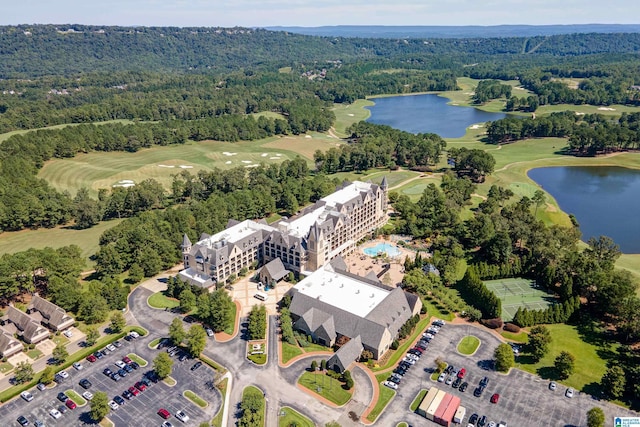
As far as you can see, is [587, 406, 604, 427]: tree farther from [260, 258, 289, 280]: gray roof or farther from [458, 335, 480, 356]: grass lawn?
[260, 258, 289, 280]: gray roof

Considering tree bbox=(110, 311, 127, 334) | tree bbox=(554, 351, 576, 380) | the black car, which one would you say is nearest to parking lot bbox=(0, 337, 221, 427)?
tree bbox=(110, 311, 127, 334)

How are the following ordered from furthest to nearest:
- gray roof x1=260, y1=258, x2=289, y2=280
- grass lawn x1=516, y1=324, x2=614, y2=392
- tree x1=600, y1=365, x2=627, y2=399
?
gray roof x1=260, y1=258, x2=289, y2=280, grass lawn x1=516, y1=324, x2=614, y2=392, tree x1=600, y1=365, x2=627, y2=399

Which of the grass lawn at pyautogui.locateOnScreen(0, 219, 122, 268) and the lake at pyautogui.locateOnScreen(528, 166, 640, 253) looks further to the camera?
the lake at pyautogui.locateOnScreen(528, 166, 640, 253)

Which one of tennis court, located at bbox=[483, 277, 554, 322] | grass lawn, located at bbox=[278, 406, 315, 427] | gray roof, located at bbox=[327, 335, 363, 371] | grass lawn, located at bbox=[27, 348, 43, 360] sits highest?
gray roof, located at bbox=[327, 335, 363, 371]

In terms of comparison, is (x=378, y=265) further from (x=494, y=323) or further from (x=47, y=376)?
(x=47, y=376)

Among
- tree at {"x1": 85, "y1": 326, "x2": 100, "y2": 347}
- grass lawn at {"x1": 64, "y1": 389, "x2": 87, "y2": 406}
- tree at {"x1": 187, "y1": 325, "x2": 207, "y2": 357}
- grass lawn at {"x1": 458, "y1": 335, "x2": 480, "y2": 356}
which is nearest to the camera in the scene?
grass lawn at {"x1": 64, "y1": 389, "x2": 87, "y2": 406}

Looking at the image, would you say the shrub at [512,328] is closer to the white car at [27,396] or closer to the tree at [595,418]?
the tree at [595,418]

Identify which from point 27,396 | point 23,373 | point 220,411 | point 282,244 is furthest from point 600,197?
point 23,373
